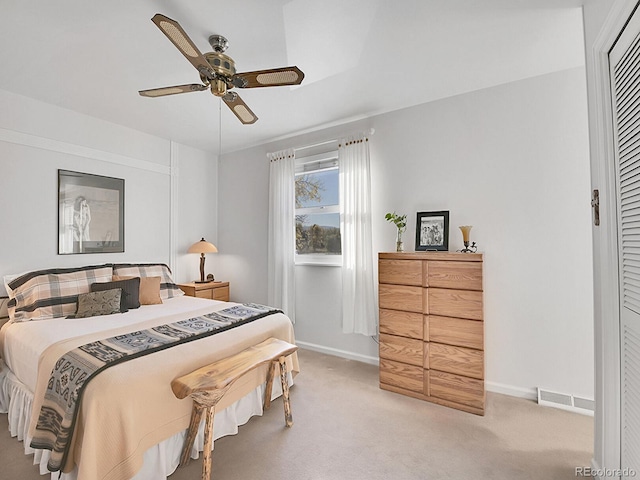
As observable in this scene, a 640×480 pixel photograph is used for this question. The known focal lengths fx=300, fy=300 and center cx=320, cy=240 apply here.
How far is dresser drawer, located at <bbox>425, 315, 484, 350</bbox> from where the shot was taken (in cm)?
228

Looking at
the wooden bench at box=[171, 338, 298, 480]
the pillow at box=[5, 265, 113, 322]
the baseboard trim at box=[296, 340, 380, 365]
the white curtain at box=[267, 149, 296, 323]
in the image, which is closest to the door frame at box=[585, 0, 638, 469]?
the wooden bench at box=[171, 338, 298, 480]

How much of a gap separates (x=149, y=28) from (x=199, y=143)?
2.29m

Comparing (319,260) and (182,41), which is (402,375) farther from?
(182,41)

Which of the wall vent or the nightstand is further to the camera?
the nightstand

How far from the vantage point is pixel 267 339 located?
231 centimetres

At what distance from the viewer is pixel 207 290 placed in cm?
394

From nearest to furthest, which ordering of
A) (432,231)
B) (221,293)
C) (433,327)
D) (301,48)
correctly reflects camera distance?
(301,48)
(433,327)
(432,231)
(221,293)

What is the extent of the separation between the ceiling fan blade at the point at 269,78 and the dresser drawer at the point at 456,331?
203cm

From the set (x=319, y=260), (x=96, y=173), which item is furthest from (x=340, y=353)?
(x=96, y=173)

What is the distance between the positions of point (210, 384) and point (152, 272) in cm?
227

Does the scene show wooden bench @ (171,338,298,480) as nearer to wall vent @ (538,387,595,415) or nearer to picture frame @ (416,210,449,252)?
picture frame @ (416,210,449,252)

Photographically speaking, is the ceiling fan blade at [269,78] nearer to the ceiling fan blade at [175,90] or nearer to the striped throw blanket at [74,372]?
the ceiling fan blade at [175,90]

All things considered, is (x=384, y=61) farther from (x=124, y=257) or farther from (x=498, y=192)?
(x=124, y=257)

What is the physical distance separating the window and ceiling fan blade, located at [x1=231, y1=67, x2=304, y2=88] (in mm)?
1722
